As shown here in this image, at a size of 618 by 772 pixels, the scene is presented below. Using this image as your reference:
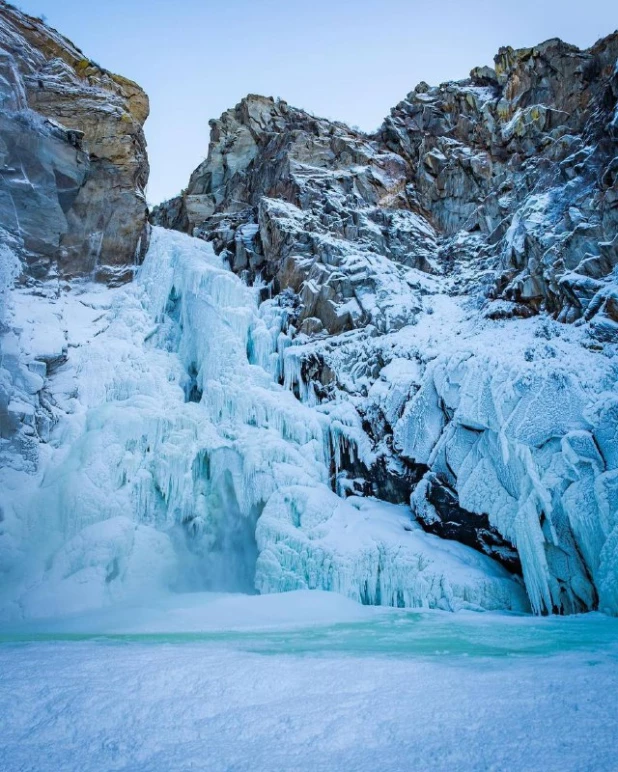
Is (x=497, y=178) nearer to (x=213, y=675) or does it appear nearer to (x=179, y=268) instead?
(x=179, y=268)

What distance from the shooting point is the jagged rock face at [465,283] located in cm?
1046

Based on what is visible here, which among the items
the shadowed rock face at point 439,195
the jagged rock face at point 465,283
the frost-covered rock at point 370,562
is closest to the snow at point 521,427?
the jagged rock face at point 465,283

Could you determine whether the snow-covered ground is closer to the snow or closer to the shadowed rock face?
the snow

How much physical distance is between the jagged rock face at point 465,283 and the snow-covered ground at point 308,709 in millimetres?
5696

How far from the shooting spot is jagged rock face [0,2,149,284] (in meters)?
15.8

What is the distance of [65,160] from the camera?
55.0ft

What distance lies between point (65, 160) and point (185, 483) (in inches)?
504

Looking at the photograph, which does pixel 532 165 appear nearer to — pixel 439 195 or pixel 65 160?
pixel 439 195

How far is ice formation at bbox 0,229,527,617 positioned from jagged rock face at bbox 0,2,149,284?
1.96 meters

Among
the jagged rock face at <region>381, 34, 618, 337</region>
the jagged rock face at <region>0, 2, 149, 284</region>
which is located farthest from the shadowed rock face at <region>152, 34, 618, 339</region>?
the jagged rock face at <region>0, 2, 149, 284</region>

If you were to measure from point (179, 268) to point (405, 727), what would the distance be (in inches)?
699

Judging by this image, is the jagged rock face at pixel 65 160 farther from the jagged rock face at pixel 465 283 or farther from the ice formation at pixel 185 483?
the jagged rock face at pixel 465 283

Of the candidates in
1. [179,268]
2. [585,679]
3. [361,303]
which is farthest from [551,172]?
[585,679]

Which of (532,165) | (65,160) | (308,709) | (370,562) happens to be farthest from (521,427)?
(65,160)
